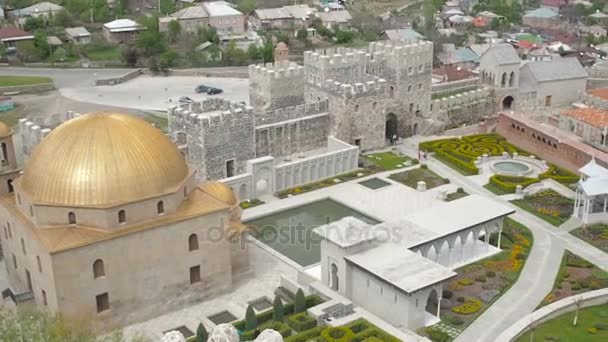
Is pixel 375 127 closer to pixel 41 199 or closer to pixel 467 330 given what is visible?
pixel 467 330

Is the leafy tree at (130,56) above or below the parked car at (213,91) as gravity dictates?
above

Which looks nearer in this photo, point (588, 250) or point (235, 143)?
point (588, 250)

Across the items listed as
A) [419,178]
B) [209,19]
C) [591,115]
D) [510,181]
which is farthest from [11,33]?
[591,115]

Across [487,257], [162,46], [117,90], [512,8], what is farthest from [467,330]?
[512,8]

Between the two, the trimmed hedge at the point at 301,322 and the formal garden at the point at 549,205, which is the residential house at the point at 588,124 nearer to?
the formal garden at the point at 549,205

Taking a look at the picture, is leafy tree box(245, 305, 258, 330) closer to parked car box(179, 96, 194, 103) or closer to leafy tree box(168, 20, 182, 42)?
parked car box(179, 96, 194, 103)

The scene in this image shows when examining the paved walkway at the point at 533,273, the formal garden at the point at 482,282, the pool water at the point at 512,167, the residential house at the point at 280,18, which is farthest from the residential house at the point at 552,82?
the residential house at the point at 280,18

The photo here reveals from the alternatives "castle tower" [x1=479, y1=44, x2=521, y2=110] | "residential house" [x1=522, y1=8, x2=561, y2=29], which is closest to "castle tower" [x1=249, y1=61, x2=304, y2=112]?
"castle tower" [x1=479, y1=44, x2=521, y2=110]
